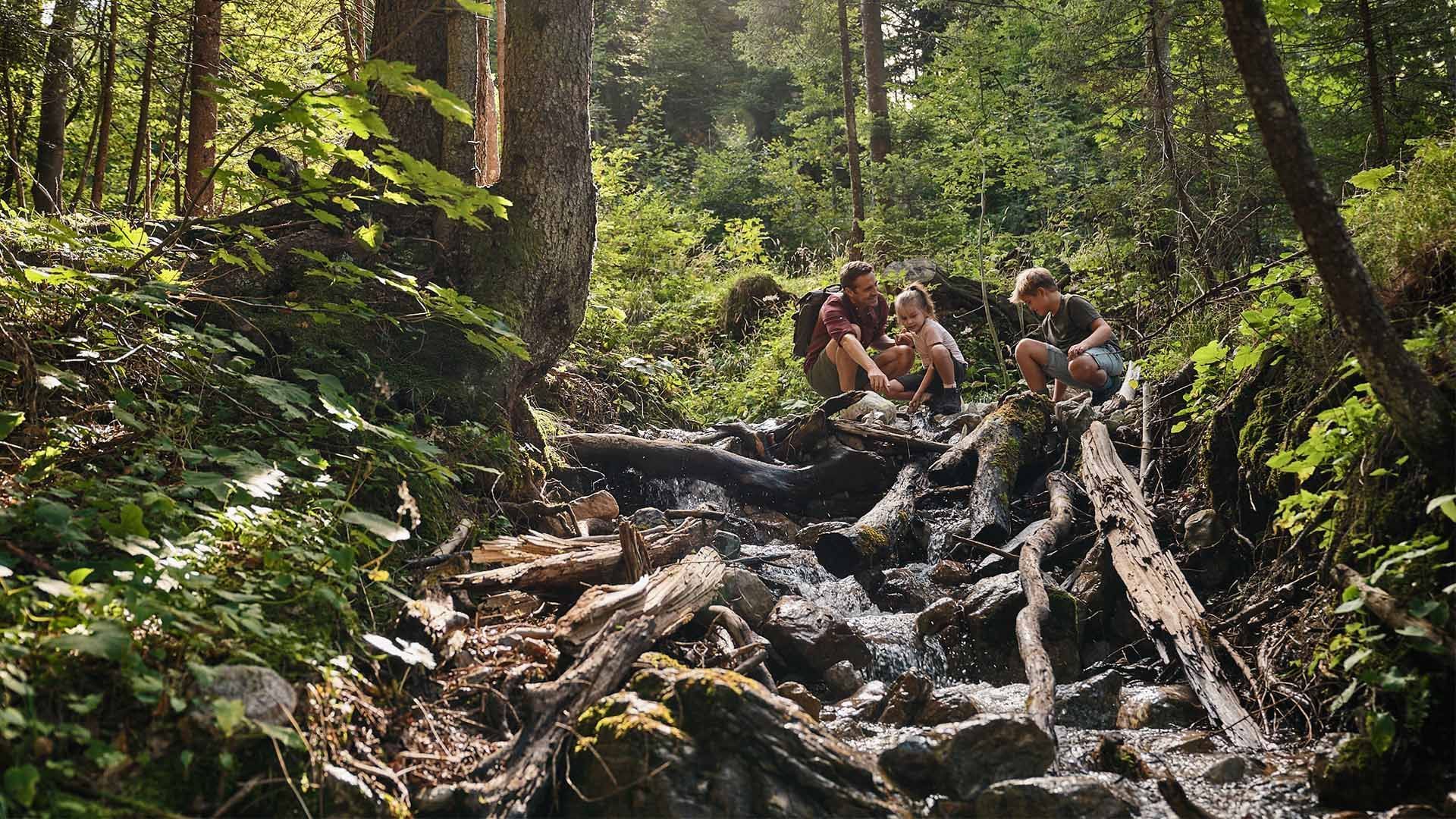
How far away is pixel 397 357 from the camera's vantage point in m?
4.95

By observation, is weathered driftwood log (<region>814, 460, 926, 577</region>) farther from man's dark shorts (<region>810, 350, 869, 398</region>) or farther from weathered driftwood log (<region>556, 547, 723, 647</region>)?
man's dark shorts (<region>810, 350, 869, 398</region>)

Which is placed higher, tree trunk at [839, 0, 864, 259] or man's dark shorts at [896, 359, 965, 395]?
tree trunk at [839, 0, 864, 259]

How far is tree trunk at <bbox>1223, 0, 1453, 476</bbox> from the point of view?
2.99 m

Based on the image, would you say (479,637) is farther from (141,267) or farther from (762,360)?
(762,360)

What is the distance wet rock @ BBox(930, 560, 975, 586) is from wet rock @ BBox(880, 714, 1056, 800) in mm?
2328

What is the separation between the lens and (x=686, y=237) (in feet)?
51.8

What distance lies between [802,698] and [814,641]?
530mm

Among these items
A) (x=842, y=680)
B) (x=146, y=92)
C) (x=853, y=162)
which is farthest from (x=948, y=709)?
(x=853, y=162)

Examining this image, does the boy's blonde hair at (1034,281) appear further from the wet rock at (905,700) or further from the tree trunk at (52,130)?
the tree trunk at (52,130)

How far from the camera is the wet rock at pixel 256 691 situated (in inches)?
94.3

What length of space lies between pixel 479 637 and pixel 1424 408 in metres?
3.53

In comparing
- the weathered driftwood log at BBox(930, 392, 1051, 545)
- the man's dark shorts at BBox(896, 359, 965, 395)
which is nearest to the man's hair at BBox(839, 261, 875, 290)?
the man's dark shorts at BBox(896, 359, 965, 395)

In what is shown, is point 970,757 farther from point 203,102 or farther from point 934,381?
point 203,102

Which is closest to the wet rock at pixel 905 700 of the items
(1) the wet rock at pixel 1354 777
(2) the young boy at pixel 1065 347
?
(1) the wet rock at pixel 1354 777
